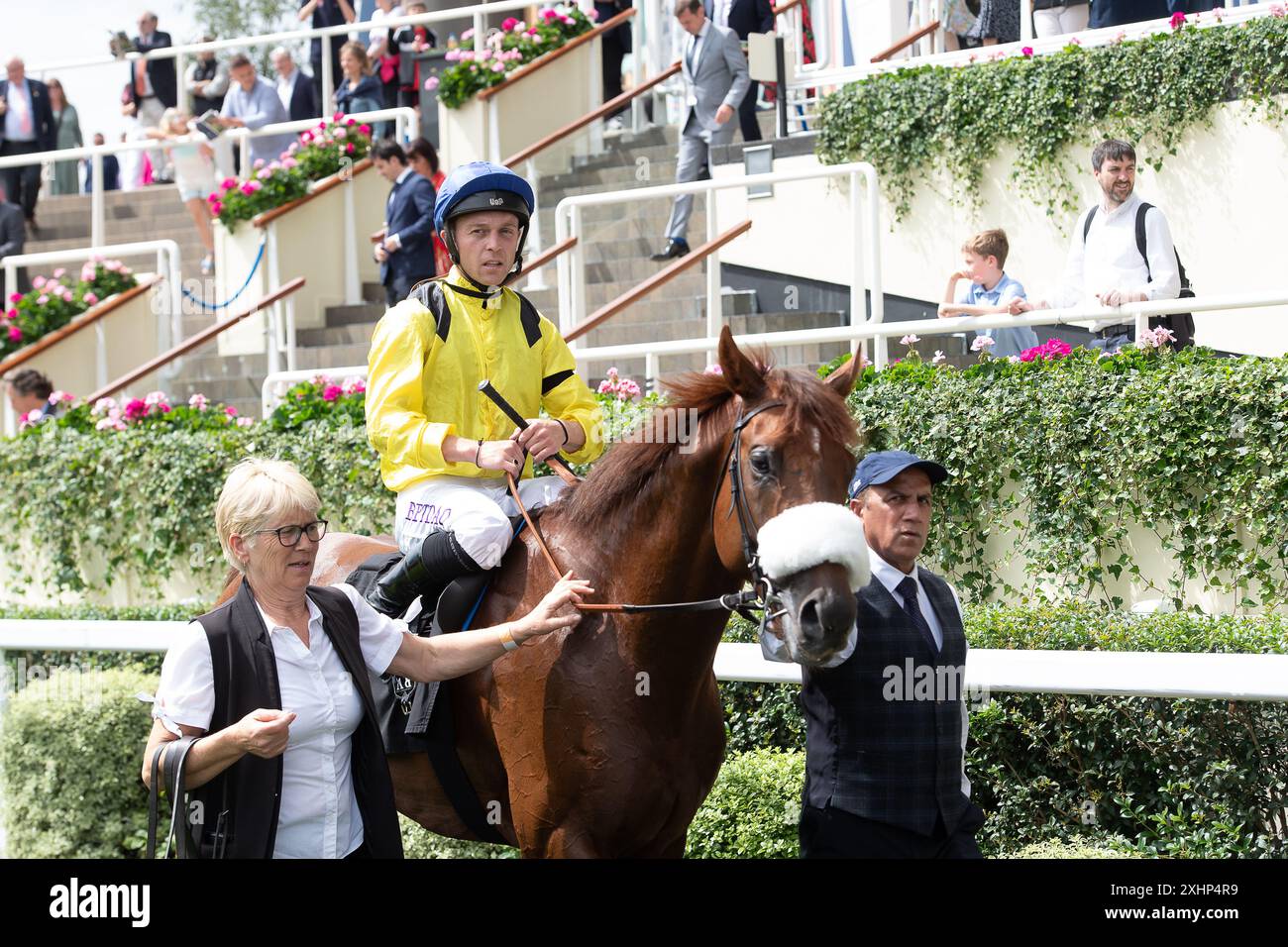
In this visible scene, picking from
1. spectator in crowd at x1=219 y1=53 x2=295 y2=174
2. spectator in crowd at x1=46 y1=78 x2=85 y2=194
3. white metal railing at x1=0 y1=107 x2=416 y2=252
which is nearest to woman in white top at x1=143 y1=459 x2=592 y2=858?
white metal railing at x1=0 y1=107 x2=416 y2=252

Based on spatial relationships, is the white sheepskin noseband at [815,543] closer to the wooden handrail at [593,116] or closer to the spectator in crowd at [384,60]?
the wooden handrail at [593,116]

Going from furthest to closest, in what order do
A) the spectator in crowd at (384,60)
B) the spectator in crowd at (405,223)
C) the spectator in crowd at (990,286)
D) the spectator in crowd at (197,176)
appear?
the spectator in crowd at (384,60)
the spectator in crowd at (197,176)
the spectator in crowd at (405,223)
the spectator in crowd at (990,286)

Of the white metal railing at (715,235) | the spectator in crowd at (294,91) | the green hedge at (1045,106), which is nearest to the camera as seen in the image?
the white metal railing at (715,235)

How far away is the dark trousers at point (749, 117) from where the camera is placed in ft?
37.7

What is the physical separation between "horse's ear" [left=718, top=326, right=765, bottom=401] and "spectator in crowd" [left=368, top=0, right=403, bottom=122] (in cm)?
1151

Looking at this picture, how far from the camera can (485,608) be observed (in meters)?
4.18

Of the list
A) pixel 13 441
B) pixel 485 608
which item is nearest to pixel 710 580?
pixel 485 608

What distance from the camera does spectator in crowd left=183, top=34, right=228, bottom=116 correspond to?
1537cm

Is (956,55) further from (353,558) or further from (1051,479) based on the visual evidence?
(353,558)

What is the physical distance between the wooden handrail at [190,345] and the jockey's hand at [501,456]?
7461mm

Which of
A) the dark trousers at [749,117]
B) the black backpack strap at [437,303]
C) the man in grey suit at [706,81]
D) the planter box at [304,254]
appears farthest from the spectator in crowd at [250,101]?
the black backpack strap at [437,303]

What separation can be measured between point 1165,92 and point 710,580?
7.06 m

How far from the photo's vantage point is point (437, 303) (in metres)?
4.29
